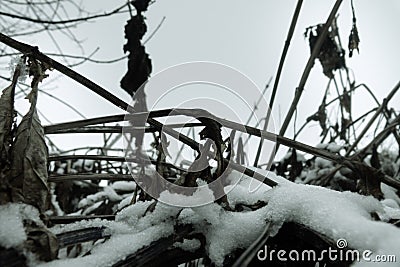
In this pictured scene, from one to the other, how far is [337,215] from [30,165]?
312 mm

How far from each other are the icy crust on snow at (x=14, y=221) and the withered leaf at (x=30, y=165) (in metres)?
0.01

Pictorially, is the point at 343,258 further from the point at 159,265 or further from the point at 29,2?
the point at 29,2

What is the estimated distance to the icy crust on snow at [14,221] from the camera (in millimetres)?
351

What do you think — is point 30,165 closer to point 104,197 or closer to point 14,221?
point 14,221

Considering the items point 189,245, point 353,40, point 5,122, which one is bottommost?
point 189,245

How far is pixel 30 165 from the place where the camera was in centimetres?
43

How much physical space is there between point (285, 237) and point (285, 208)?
3 cm

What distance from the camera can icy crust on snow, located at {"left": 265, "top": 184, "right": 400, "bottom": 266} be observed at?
0.38m

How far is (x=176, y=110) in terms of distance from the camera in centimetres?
52

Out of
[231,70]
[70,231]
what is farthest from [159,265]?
[231,70]

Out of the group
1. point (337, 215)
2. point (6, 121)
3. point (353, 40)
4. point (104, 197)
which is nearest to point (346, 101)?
point (353, 40)

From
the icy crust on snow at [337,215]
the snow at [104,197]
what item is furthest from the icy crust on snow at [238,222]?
the snow at [104,197]

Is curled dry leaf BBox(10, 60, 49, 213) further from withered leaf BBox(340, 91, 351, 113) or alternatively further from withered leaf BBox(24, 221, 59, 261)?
withered leaf BBox(340, 91, 351, 113)

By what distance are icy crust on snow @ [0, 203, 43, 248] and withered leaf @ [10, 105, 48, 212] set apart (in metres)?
0.01
